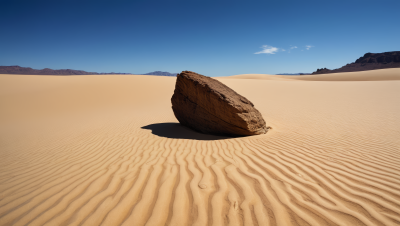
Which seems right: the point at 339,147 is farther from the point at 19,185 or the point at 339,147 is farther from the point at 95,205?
the point at 19,185

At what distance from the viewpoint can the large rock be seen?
559 centimetres

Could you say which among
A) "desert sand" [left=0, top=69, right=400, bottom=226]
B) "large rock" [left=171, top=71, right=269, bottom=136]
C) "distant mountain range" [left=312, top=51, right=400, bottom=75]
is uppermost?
"distant mountain range" [left=312, top=51, right=400, bottom=75]

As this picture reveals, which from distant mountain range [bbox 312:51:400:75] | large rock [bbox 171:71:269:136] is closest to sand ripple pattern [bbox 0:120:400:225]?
large rock [bbox 171:71:269:136]

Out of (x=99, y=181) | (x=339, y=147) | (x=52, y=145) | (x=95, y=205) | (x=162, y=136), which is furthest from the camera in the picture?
(x=162, y=136)

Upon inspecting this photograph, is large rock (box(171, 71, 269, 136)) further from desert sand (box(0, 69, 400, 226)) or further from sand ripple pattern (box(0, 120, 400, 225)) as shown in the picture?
sand ripple pattern (box(0, 120, 400, 225))

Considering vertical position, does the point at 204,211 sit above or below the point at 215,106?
below

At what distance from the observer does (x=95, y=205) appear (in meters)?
2.27

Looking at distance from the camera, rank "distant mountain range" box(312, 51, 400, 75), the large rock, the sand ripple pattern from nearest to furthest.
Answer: the sand ripple pattern, the large rock, "distant mountain range" box(312, 51, 400, 75)

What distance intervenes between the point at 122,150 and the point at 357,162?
18.3ft

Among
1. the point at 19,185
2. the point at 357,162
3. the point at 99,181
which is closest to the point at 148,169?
the point at 99,181

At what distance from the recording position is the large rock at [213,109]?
5.59 m

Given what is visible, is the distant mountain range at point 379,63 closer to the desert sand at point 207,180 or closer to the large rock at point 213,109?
the large rock at point 213,109


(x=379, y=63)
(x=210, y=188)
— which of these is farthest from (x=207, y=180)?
(x=379, y=63)

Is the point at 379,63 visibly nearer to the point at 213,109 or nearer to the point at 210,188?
the point at 213,109
